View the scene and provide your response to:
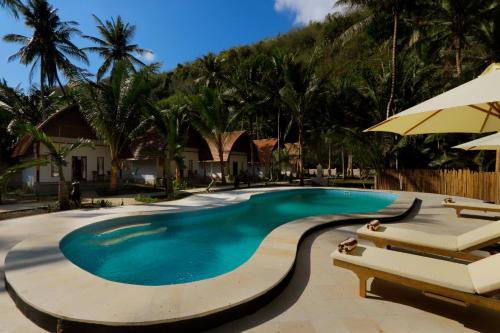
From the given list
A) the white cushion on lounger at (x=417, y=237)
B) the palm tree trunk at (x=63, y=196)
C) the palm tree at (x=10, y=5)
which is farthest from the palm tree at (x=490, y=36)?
the palm tree at (x=10, y=5)

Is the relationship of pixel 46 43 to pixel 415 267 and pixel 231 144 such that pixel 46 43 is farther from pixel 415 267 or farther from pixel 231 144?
pixel 415 267

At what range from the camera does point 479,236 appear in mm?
4410

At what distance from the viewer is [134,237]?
7.82 meters

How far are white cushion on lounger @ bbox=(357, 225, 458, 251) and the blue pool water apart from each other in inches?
113

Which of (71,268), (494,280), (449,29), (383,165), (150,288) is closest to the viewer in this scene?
(494,280)

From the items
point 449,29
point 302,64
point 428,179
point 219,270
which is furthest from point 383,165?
point 219,270

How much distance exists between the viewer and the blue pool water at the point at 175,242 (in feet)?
18.1

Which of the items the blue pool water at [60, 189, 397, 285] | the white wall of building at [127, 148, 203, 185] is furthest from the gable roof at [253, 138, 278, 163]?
the blue pool water at [60, 189, 397, 285]

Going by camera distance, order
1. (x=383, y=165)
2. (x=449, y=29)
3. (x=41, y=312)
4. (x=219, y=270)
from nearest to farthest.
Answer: (x=41, y=312), (x=219, y=270), (x=383, y=165), (x=449, y=29)

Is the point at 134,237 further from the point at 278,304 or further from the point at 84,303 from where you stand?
the point at 278,304

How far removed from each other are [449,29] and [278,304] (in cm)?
2455

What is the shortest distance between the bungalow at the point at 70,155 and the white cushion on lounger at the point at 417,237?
1808cm

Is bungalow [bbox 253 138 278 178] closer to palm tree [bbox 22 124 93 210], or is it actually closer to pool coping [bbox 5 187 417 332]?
palm tree [bbox 22 124 93 210]

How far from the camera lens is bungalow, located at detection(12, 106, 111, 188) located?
16.8 m
